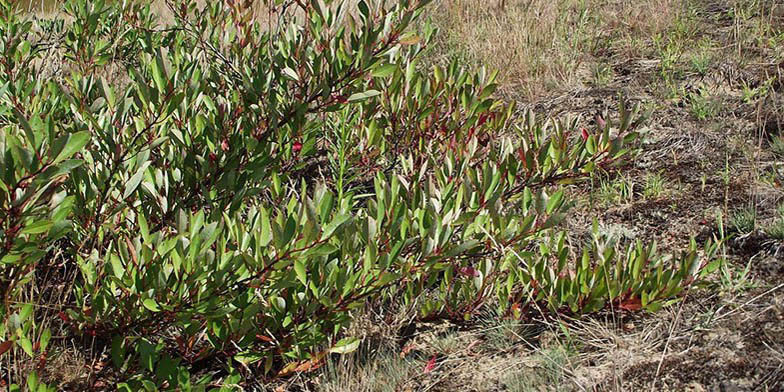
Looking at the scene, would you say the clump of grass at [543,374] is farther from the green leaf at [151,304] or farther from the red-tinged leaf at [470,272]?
the green leaf at [151,304]

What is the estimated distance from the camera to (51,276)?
2.58 metres

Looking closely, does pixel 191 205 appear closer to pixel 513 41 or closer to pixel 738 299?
pixel 738 299

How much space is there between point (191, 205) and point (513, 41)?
2582 millimetres

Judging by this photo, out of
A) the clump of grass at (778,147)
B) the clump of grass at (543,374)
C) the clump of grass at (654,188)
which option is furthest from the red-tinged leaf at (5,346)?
the clump of grass at (778,147)

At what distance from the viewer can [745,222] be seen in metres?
2.60

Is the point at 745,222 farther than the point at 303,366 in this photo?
Yes

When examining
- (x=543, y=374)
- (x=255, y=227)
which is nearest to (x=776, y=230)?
(x=543, y=374)

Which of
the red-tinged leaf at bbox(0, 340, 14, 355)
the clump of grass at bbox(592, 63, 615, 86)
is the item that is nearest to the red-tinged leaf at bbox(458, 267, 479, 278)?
the red-tinged leaf at bbox(0, 340, 14, 355)

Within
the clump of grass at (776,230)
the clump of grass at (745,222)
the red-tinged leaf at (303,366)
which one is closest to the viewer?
Answer: the red-tinged leaf at (303,366)

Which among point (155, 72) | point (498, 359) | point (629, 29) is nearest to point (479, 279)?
point (498, 359)

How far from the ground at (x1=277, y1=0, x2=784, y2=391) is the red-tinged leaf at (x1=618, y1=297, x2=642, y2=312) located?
48 mm

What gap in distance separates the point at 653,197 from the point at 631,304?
2.78 feet

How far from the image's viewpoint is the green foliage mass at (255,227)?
1903 mm

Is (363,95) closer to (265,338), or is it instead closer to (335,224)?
(335,224)
